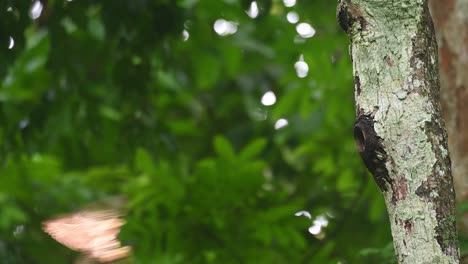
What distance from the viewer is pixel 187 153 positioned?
4941 mm

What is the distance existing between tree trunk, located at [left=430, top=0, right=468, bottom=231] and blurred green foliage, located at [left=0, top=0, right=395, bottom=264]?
443mm

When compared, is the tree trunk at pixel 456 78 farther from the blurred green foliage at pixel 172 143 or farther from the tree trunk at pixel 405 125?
the tree trunk at pixel 405 125

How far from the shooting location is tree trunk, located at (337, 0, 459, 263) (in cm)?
128

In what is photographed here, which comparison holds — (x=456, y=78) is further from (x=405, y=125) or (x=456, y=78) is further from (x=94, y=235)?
(x=405, y=125)

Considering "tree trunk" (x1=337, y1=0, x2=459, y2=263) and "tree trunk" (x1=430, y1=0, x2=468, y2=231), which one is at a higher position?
"tree trunk" (x1=430, y1=0, x2=468, y2=231)

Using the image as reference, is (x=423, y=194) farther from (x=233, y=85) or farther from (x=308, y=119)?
(x=233, y=85)

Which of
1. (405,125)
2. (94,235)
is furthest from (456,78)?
(405,125)

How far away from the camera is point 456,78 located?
3170mm

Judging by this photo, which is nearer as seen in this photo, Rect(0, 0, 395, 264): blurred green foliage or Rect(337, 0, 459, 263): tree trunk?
Rect(337, 0, 459, 263): tree trunk

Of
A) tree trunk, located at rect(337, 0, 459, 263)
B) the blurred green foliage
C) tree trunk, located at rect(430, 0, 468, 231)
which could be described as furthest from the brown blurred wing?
tree trunk, located at rect(337, 0, 459, 263)

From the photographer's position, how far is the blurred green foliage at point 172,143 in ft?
11.2

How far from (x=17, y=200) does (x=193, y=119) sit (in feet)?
4.52

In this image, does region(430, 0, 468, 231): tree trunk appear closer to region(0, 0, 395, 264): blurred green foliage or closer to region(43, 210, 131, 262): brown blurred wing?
region(0, 0, 395, 264): blurred green foliage

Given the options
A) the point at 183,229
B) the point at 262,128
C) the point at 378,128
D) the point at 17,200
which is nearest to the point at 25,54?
the point at 17,200
